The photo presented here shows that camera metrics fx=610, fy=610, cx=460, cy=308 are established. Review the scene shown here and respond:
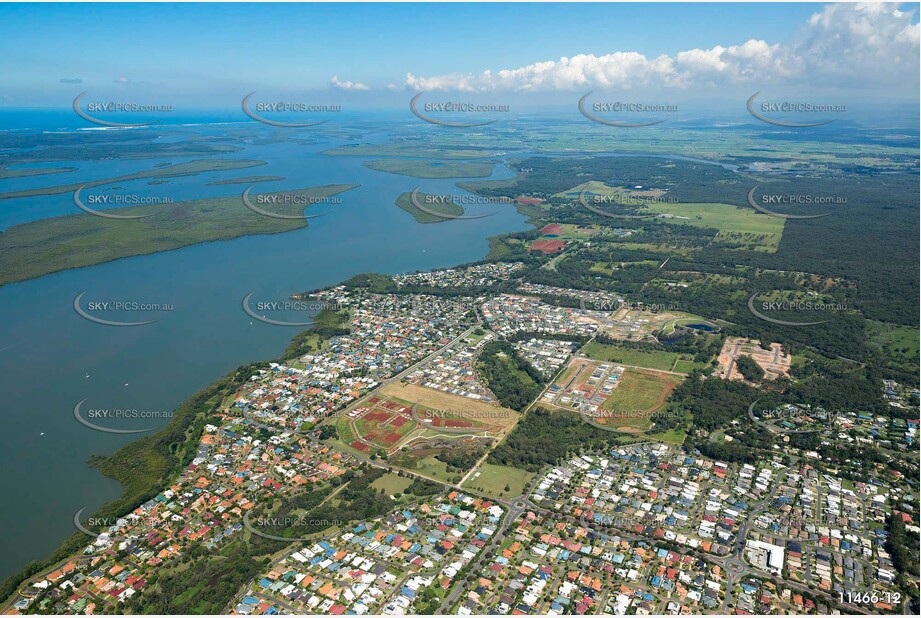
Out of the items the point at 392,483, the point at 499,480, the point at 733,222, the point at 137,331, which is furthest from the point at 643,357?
the point at 733,222

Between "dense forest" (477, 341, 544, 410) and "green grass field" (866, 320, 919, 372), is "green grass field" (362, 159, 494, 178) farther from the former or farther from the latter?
"green grass field" (866, 320, 919, 372)

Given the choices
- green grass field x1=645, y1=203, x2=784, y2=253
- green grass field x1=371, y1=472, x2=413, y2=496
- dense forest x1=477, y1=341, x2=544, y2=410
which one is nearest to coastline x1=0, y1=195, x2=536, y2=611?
green grass field x1=371, y1=472, x2=413, y2=496

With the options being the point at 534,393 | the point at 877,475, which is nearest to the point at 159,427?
the point at 534,393

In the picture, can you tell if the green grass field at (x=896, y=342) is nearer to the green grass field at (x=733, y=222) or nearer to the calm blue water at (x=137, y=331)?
the green grass field at (x=733, y=222)

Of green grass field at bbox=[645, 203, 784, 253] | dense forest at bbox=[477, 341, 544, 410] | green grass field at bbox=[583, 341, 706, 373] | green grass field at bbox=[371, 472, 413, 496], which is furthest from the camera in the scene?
green grass field at bbox=[645, 203, 784, 253]

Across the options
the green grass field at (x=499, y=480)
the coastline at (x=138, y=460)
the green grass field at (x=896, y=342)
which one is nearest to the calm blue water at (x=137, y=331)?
the coastline at (x=138, y=460)

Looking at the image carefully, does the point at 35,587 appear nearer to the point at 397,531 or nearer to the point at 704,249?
the point at 397,531

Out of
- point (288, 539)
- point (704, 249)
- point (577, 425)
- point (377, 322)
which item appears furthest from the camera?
point (704, 249)
